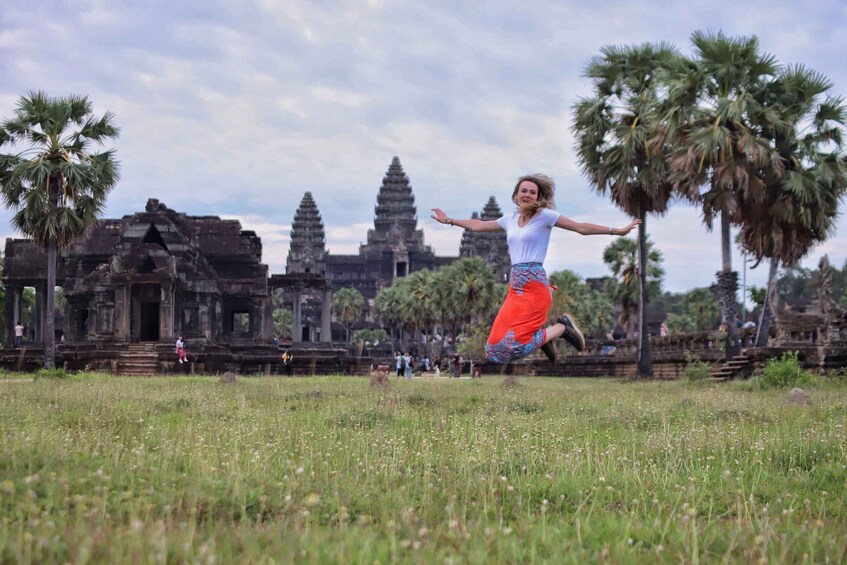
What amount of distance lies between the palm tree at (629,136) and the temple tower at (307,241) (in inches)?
4327

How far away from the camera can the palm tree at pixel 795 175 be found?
1051 inches

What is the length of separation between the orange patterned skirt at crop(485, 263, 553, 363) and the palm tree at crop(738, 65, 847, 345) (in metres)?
20.0

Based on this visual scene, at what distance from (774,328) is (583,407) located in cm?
1897

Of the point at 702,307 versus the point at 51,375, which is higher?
the point at 702,307

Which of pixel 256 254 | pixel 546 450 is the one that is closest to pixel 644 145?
pixel 256 254

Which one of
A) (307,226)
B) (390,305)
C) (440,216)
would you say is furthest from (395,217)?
(440,216)

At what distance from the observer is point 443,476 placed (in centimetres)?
712

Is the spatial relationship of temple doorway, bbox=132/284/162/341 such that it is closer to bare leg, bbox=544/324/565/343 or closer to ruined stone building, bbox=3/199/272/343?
ruined stone building, bbox=3/199/272/343

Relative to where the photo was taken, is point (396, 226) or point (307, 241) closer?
point (307, 241)

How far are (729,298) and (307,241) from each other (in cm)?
11695

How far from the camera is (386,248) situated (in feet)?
481

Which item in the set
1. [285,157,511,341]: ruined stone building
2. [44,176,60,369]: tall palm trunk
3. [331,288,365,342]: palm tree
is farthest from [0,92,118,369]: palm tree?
[285,157,511,341]: ruined stone building

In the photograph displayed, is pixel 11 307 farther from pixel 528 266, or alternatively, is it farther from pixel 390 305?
pixel 390 305

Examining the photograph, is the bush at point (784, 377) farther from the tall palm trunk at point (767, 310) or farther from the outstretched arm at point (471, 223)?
the outstretched arm at point (471, 223)
